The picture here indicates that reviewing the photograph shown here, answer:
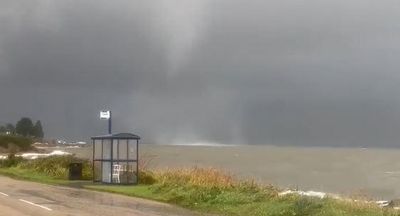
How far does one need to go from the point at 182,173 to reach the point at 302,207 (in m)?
11.6

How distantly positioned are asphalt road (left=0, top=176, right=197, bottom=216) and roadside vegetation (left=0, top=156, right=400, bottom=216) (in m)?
1.13

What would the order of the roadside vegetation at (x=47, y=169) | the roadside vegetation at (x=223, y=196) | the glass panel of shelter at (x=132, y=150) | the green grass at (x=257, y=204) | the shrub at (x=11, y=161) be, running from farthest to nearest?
the shrub at (x=11, y=161) < the roadside vegetation at (x=47, y=169) < the glass panel of shelter at (x=132, y=150) < the roadside vegetation at (x=223, y=196) < the green grass at (x=257, y=204)

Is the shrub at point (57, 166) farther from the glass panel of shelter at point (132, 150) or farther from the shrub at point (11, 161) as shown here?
the glass panel of shelter at point (132, 150)

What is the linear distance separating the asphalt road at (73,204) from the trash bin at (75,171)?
237 inches

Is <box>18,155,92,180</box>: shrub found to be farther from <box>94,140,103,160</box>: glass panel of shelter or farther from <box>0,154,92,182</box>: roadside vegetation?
<box>94,140,103,160</box>: glass panel of shelter

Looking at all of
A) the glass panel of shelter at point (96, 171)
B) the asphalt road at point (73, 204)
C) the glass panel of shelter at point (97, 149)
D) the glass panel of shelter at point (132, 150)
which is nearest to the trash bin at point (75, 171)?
the glass panel of shelter at point (97, 149)

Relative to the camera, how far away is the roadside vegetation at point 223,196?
20078mm

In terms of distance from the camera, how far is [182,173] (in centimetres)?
3106

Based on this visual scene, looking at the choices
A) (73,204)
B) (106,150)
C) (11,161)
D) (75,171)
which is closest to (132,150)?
(106,150)

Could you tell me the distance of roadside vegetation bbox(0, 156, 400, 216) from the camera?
20.1 m

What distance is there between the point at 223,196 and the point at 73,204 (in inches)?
196

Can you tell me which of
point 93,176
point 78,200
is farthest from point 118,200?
point 93,176

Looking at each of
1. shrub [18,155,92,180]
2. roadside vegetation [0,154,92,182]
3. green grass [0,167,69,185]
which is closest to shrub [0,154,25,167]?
roadside vegetation [0,154,92,182]

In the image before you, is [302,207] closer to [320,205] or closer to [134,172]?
[320,205]
